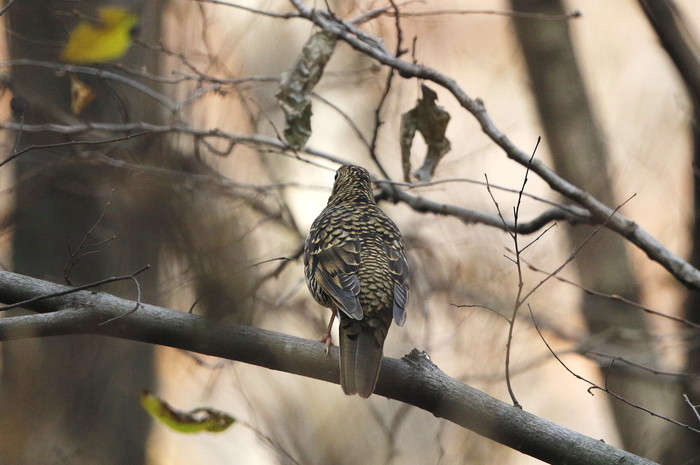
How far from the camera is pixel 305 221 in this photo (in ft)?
31.3

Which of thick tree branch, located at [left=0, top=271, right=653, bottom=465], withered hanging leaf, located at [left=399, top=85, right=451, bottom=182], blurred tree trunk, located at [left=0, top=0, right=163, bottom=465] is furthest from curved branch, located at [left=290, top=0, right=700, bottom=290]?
blurred tree trunk, located at [left=0, top=0, right=163, bottom=465]

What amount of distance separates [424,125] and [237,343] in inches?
98.6

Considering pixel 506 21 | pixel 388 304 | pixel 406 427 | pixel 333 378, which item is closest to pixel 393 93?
pixel 506 21

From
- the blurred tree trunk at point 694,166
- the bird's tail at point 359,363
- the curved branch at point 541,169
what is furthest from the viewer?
the blurred tree trunk at point 694,166

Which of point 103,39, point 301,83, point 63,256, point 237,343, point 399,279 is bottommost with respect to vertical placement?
point 237,343

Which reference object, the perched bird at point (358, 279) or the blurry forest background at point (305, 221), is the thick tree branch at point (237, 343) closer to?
the perched bird at point (358, 279)

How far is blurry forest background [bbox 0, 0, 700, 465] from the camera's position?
6898 millimetres

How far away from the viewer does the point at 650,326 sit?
8852mm

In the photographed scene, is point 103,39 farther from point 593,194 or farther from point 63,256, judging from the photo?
point 593,194

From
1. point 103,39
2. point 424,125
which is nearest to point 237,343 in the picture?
point 424,125

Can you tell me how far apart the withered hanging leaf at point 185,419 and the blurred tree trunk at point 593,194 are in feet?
16.5

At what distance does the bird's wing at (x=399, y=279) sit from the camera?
4.32 metres

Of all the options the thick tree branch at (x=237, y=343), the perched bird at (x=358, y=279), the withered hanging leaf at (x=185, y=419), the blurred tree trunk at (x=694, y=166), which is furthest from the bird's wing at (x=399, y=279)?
the blurred tree trunk at (x=694, y=166)

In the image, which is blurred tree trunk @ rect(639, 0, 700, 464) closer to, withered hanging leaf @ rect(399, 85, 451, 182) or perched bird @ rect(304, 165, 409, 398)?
withered hanging leaf @ rect(399, 85, 451, 182)
